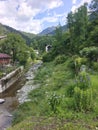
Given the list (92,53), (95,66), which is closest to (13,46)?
(92,53)

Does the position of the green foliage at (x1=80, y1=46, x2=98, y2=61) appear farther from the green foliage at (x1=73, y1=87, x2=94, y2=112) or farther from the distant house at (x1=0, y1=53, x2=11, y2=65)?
the distant house at (x1=0, y1=53, x2=11, y2=65)

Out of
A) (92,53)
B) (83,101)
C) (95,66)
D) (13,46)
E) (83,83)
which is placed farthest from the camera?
(13,46)

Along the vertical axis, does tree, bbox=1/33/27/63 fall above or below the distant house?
above

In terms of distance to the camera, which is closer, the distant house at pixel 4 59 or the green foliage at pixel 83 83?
the green foliage at pixel 83 83

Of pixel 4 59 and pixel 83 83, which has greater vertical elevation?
pixel 83 83

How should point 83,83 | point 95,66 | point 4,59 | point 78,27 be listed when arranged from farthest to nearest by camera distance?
point 4,59
point 78,27
point 95,66
point 83,83

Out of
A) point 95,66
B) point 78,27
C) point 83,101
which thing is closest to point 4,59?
point 78,27

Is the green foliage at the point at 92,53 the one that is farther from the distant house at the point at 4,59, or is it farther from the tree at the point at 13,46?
the tree at the point at 13,46

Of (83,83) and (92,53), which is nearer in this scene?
(83,83)

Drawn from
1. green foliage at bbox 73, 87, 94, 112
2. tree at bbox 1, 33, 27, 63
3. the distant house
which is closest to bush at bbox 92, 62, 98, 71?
green foliage at bbox 73, 87, 94, 112

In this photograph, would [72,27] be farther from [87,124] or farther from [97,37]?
[87,124]

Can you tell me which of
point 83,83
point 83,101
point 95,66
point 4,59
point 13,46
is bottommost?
point 83,101

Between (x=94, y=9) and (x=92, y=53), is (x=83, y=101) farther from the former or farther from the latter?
(x=94, y=9)

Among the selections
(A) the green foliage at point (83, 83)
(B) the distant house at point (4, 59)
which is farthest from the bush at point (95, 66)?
(B) the distant house at point (4, 59)
